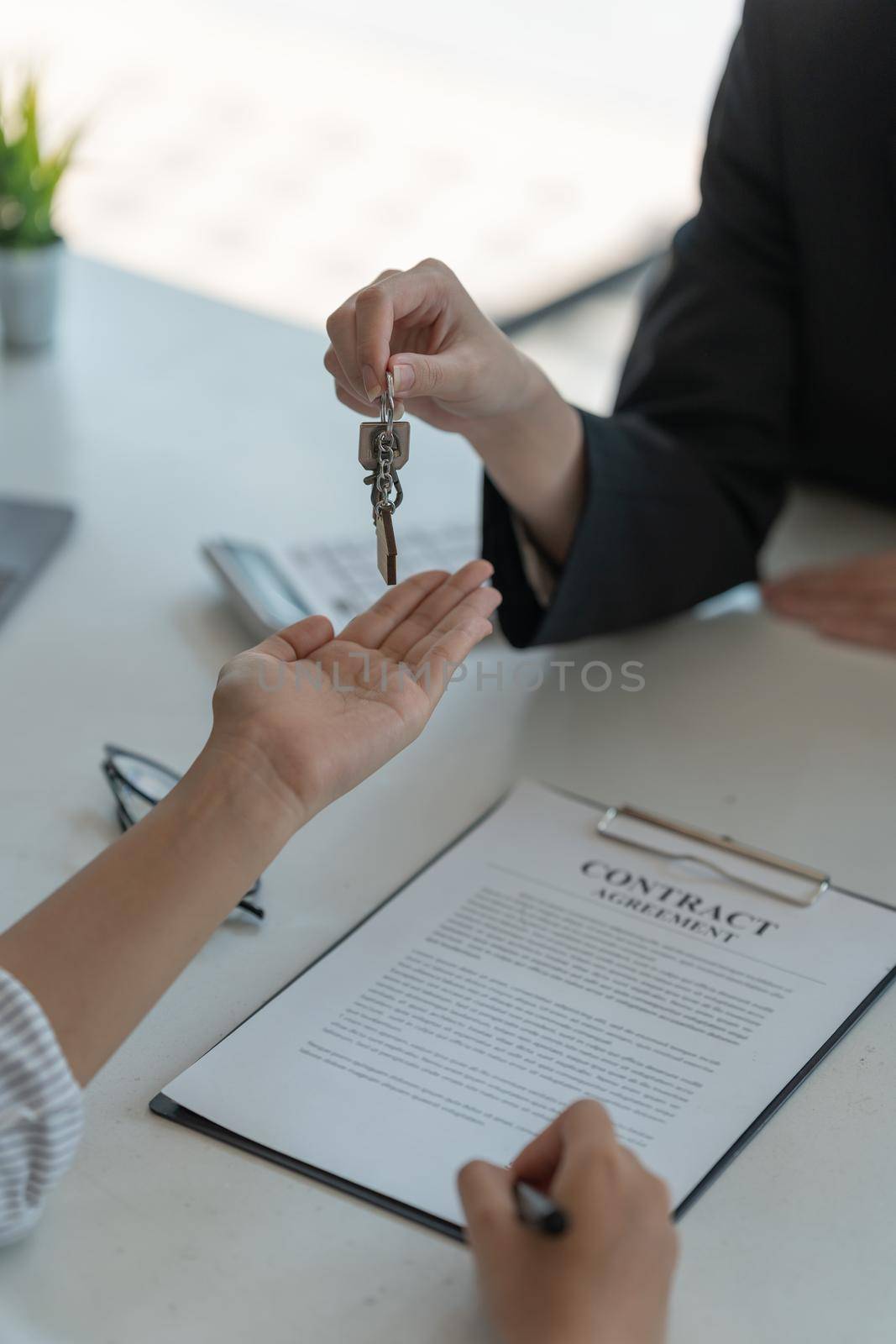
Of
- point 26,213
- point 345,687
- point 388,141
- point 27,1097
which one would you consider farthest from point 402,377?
point 388,141

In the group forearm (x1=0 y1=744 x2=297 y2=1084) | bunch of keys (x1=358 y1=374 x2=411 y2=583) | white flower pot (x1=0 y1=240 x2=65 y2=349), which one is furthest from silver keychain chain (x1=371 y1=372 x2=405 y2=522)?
white flower pot (x1=0 y1=240 x2=65 y2=349)

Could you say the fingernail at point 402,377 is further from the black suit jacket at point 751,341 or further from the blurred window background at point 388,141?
the blurred window background at point 388,141

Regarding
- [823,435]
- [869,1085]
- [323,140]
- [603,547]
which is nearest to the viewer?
[869,1085]

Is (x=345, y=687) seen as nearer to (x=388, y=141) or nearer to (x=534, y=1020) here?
(x=534, y=1020)

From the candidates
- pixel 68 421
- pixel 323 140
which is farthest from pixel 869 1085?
pixel 323 140

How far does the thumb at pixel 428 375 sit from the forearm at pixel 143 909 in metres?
0.26

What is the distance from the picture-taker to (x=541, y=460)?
105 centimetres

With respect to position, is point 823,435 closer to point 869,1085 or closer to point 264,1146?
point 869,1085

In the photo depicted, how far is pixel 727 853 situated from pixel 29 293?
1.00 m

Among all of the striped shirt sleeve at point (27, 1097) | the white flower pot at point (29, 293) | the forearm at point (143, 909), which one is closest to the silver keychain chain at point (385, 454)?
the forearm at point (143, 909)

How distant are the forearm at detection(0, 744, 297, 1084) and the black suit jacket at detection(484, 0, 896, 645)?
440mm

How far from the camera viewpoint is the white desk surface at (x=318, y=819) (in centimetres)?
61

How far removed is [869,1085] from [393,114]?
3.86 m

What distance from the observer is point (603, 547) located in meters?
1.09
